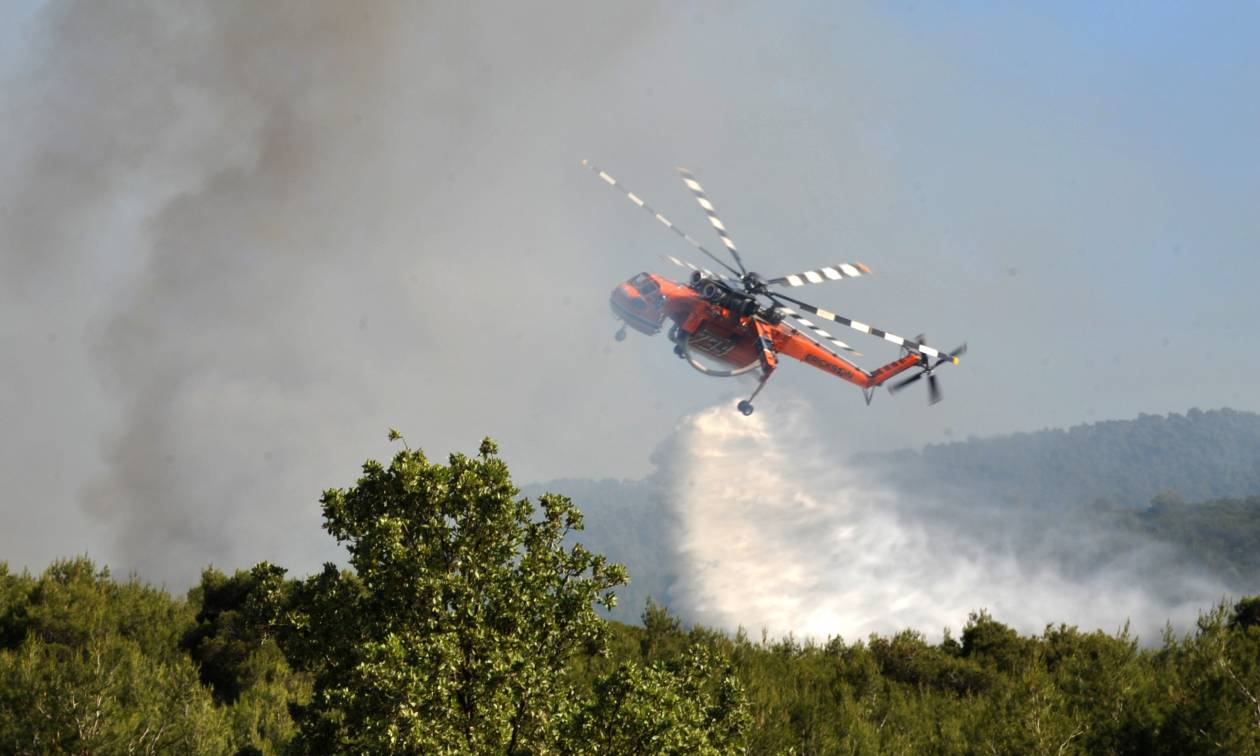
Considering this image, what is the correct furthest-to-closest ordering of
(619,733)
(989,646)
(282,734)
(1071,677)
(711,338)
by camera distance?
(989,646) → (711,338) → (1071,677) → (282,734) → (619,733)

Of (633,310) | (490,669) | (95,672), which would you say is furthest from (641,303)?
(490,669)

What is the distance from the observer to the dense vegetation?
18.9 meters

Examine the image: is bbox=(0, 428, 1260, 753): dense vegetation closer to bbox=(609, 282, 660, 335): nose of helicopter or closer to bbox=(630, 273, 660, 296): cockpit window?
bbox=(609, 282, 660, 335): nose of helicopter

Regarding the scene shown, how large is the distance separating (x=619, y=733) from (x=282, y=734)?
27.0 meters

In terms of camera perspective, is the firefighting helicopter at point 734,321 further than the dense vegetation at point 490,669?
Yes

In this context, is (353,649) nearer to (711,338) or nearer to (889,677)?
(711,338)

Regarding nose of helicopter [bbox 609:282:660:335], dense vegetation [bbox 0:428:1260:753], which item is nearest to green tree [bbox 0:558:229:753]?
dense vegetation [bbox 0:428:1260:753]

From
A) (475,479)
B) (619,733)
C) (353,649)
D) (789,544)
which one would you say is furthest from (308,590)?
(789,544)

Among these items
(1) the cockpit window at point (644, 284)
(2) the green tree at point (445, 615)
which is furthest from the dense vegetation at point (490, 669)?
(1) the cockpit window at point (644, 284)

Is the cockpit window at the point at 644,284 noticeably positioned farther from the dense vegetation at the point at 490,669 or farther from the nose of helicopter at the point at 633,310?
the dense vegetation at the point at 490,669

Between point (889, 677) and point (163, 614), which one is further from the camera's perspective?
point (889, 677)

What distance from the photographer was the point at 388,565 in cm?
2086

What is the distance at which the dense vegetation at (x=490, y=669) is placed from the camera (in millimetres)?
18906

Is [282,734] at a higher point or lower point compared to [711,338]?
lower
